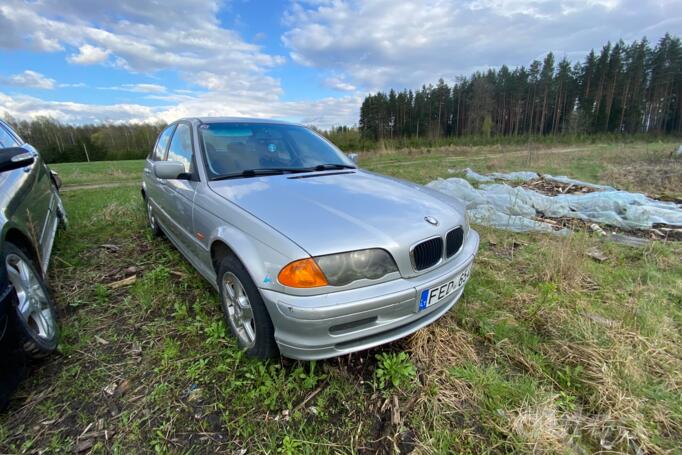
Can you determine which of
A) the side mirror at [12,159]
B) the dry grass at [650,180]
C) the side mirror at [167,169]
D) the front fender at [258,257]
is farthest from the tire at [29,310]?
the dry grass at [650,180]

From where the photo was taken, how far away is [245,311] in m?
1.86

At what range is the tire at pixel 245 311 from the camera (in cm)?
166

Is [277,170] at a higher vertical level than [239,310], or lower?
higher

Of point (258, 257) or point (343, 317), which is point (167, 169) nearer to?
point (258, 257)

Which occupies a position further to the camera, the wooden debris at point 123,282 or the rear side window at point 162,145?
the rear side window at point 162,145

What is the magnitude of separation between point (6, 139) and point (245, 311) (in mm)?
3526

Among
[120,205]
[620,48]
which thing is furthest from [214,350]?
[620,48]

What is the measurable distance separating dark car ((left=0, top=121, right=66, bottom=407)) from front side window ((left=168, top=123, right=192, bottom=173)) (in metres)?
1.00

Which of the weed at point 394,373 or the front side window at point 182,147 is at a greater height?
the front side window at point 182,147

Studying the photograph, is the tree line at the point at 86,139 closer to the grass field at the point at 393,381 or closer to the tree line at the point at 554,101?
the tree line at the point at 554,101

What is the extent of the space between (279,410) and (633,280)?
3.30 metres

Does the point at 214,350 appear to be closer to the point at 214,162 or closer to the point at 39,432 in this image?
the point at 39,432

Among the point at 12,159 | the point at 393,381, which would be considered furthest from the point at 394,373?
the point at 12,159

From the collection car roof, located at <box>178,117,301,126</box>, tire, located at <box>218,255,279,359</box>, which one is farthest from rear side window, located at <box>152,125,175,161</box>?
tire, located at <box>218,255,279,359</box>
